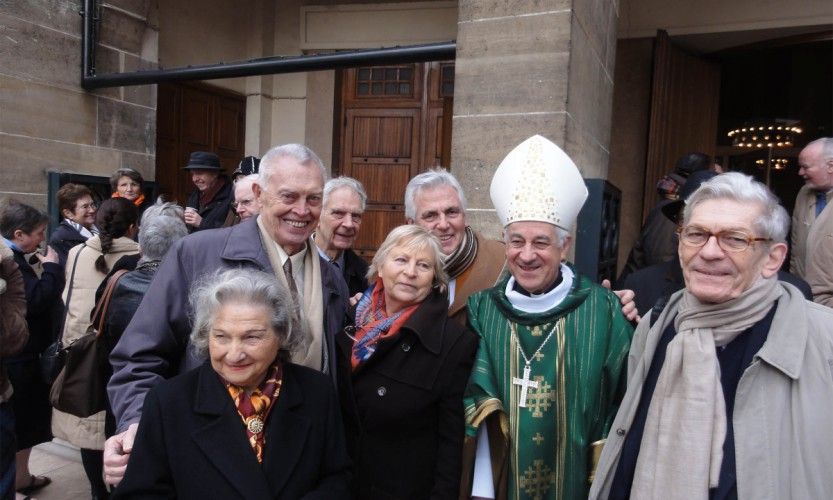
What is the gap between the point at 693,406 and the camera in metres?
1.58

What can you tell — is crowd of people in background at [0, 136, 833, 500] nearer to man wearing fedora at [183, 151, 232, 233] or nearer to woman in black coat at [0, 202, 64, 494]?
woman in black coat at [0, 202, 64, 494]

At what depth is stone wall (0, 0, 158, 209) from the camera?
4988 mm

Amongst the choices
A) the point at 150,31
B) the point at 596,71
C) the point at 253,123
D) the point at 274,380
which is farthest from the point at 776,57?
the point at 274,380

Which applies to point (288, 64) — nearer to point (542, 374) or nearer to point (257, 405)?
point (257, 405)

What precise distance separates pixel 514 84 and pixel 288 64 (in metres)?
1.70

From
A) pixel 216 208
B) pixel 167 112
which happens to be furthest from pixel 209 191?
pixel 167 112

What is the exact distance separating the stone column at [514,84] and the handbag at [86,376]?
1.80 meters

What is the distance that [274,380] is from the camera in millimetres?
1859

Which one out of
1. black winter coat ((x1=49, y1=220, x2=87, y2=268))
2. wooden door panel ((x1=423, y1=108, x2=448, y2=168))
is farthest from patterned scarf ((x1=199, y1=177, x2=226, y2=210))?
wooden door panel ((x1=423, y1=108, x2=448, y2=168))

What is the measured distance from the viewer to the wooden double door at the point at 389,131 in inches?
261

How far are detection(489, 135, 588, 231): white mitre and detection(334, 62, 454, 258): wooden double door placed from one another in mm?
4421

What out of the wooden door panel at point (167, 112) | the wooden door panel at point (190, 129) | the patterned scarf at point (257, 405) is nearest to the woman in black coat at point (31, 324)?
the patterned scarf at point (257, 405)

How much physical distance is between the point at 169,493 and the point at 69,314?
2.06 meters

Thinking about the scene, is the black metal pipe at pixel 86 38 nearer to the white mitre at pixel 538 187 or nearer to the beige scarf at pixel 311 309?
the beige scarf at pixel 311 309
